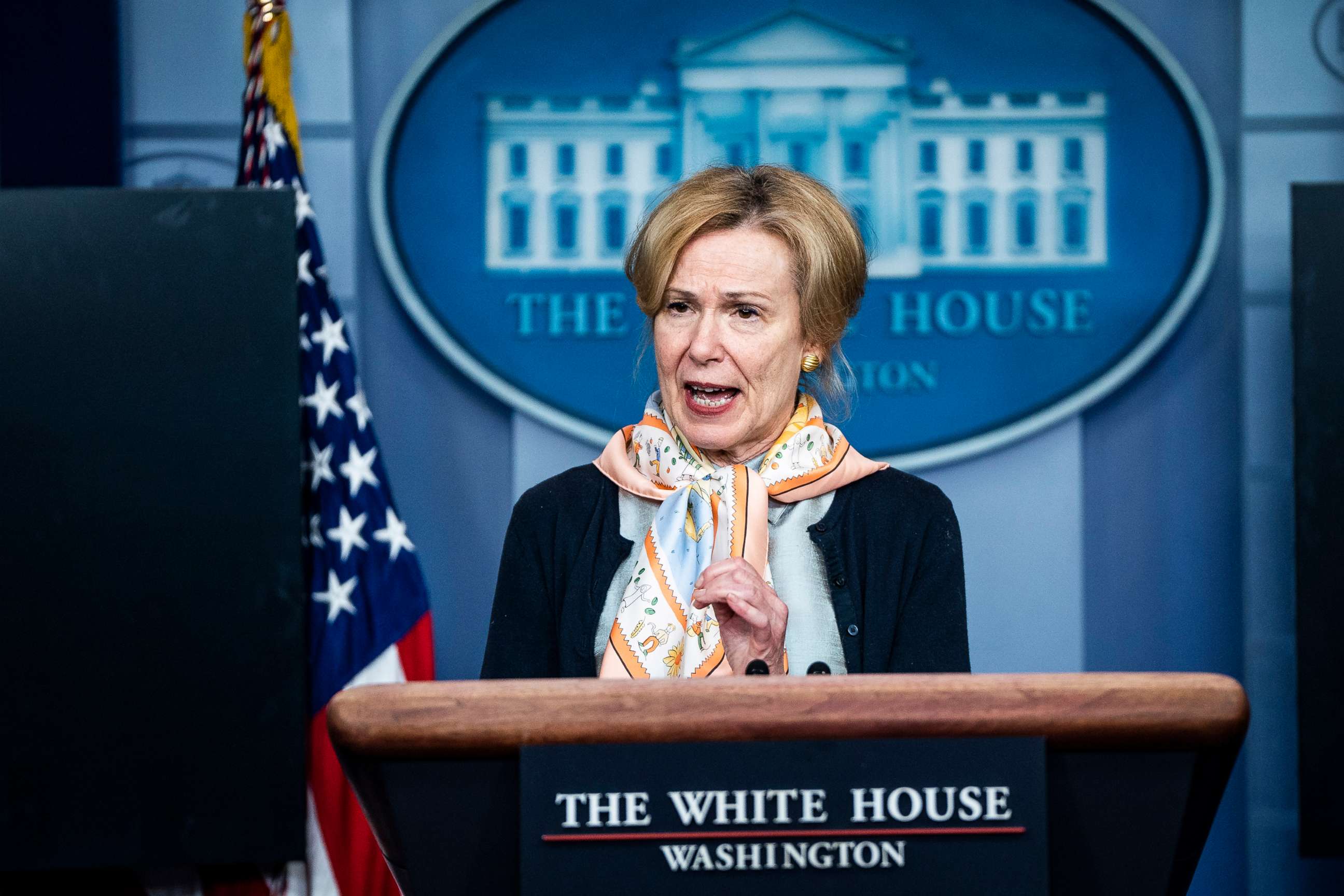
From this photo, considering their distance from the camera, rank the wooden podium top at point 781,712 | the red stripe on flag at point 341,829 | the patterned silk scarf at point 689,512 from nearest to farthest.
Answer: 1. the wooden podium top at point 781,712
2. the patterned silk scarf at point 689,512
3. the red stripe on flag at point 341,829

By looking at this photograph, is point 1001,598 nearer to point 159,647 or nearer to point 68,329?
point 159,647

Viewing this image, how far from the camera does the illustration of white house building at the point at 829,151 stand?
9.10 ft

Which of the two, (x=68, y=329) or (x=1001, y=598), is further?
(x=1001, y=598)

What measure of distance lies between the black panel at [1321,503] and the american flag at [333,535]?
171 cm

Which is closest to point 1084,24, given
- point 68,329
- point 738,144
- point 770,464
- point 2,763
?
point 738,144

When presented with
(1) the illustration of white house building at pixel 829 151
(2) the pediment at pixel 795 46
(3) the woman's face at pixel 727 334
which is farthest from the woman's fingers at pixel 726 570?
(2) the pediment at pixel 795 46

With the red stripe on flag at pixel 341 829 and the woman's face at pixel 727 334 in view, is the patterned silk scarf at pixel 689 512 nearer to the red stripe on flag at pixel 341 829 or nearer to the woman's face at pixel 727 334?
the woman's face at pixel 727 334

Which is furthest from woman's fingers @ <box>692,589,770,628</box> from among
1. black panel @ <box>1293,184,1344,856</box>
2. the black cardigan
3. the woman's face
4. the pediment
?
the pediment

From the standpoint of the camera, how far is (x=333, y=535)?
241cm

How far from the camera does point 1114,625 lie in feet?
9.29

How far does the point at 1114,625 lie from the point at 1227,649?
258mm

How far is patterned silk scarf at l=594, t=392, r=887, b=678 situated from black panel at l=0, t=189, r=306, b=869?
2.91 ft

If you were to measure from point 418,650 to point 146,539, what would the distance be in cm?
55

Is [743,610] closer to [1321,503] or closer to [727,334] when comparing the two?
[727,334]
